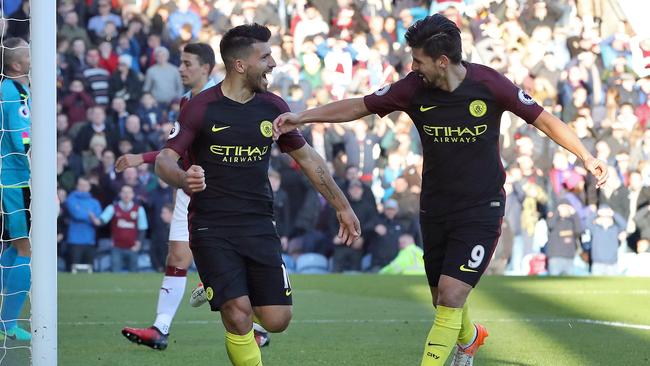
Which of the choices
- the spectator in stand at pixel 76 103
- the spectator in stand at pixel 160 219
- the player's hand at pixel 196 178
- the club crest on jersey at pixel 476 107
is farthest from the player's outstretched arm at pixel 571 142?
the spectator in stand at pixel 76 103

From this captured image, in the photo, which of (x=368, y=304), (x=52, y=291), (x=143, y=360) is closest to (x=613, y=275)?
(x=368, y=304)

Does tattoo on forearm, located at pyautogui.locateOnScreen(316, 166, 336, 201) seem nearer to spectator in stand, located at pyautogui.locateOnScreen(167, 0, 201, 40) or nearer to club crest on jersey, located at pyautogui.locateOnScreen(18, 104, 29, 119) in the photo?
club crest on jersey, located at pyautogui.locateOnScreen(18, 104, 29, 119)

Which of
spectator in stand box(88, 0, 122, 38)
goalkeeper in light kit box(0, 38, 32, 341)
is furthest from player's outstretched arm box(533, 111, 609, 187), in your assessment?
spectator in stand box(88, 0, 122, 38)

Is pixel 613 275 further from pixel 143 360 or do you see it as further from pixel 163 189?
pixel 143 360

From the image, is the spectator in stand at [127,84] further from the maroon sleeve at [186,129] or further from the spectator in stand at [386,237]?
the maroon sleeve at [186,129]

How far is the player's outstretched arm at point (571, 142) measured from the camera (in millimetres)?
6520

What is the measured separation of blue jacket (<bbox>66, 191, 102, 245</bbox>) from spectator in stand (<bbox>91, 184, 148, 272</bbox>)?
11 centimetres

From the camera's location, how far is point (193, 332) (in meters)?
10.2

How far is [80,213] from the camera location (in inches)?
666

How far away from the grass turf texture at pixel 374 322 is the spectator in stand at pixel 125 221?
0.61 meters

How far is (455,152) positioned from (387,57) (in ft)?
39.5

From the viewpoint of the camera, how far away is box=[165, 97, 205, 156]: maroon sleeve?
6.52 meters

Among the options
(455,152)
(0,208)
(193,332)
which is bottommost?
(193,332)

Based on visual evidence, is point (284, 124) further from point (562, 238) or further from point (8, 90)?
point (562, 238)
